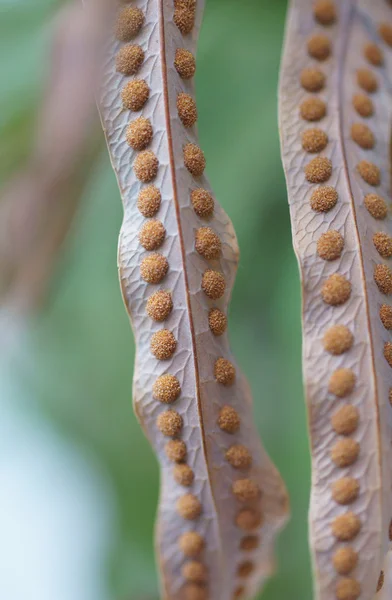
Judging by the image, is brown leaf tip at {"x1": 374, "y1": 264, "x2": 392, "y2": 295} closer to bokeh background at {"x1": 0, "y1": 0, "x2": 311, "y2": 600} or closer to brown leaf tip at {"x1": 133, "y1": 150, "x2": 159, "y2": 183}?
brown leaf tip at {"x1": 133, "y1": 150, "x2": 159, "y2": 183}

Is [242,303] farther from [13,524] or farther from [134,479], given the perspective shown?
[13,524]

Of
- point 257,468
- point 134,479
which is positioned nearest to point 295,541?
point 134,479

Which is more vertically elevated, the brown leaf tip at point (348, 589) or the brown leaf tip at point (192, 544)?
the brown leaf tip at point (192, 544)

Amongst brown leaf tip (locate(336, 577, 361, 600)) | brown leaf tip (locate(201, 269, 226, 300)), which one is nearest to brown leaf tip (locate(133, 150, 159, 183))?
brown leaf tip (locate(201, 269, 226, 300))

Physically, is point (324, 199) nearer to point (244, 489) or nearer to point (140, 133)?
point (140, 133)

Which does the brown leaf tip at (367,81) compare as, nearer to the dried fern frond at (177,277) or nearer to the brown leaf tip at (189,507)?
the dried fern frond at (177,277)

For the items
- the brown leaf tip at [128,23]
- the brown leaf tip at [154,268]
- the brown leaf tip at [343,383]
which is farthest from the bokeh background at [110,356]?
the brown leaf tip at [343,383]
